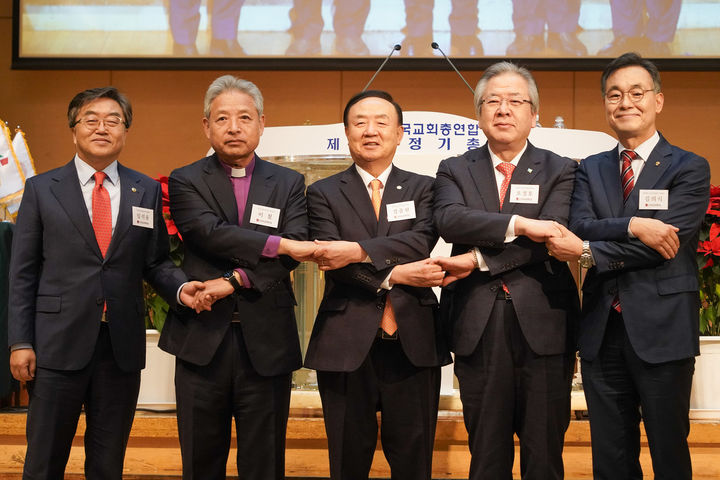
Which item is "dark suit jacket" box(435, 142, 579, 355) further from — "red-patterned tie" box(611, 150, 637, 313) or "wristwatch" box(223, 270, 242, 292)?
"wristwatch" box(223, 270, 242, 292)

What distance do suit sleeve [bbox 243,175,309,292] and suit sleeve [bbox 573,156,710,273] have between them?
0.92m

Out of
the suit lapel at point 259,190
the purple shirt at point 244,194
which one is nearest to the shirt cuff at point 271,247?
the purple shirt at point 244,194

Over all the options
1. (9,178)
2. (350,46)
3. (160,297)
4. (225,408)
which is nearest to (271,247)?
(225,408)

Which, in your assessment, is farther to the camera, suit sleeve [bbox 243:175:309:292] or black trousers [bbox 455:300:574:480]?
suit sleeve [bbox 243:175:309:292]

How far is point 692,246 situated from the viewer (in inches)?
96.5

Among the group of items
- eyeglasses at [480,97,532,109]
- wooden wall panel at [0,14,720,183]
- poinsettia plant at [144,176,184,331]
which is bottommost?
poinsettia plant at [144,176,184,331]

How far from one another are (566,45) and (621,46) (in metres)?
0.42

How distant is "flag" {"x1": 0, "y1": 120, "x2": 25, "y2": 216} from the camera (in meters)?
4.28

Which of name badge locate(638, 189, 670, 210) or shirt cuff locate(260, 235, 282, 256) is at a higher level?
name badge locate(638, 189, 670, 210)

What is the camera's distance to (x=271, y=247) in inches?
96.8

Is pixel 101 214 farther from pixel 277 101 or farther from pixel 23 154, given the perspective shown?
pixel 277 101

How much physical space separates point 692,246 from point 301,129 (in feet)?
6.34

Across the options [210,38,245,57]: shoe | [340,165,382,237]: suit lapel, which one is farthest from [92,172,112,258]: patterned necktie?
[210,38,245,57]: shoe

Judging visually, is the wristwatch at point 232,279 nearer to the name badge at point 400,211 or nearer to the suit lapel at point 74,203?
the suit lapel at point 74,203
